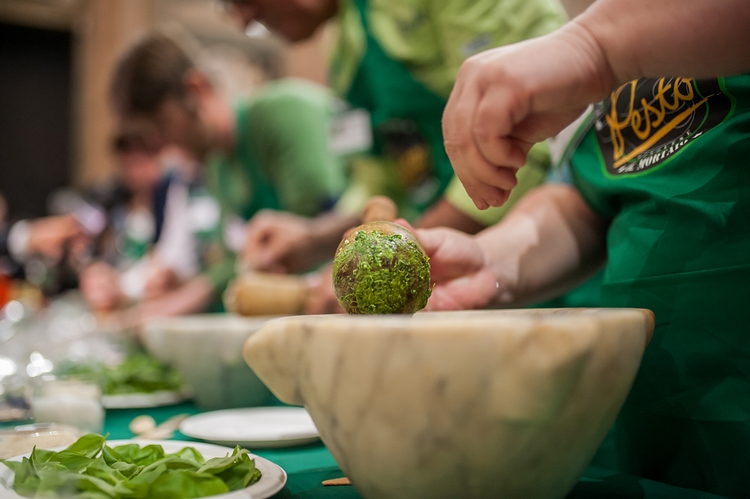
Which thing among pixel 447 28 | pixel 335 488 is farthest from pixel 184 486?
pixel 447 28

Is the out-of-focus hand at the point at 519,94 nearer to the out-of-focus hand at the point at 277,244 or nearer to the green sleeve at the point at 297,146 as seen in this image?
the out-of-focus hand at the point at 277,244

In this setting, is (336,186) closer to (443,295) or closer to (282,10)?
(282,10)

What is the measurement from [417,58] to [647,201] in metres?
0.95

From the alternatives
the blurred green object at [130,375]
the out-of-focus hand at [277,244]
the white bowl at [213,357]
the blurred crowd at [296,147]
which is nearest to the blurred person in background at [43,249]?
the blurred crowd at [296,147]

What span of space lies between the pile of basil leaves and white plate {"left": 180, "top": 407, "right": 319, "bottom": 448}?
0.22m

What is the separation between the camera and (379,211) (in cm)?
80

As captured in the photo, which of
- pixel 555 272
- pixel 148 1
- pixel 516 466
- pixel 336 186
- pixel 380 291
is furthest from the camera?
pixel 148 1

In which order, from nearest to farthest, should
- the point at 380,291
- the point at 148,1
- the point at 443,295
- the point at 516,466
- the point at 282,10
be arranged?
the point at 516,466 < the point at 380,291 < the point at 443,295 < the point at 282,10 < the point at 148,1

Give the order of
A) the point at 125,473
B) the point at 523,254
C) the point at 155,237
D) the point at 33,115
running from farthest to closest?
the point at 33,115 → the point at 155,237 → the point at 523,254 → the point at 125,473

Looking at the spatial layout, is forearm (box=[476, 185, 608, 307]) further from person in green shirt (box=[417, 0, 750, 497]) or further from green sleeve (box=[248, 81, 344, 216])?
green sleeve (box=[248, 81, 344, 216])

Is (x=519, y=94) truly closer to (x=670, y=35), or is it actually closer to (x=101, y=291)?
(x=670, y=35)

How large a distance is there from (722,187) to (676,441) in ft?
1.01

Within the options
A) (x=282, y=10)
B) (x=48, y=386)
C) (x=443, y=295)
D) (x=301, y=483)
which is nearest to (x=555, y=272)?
(x=443, y=295)

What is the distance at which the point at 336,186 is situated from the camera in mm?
2566
